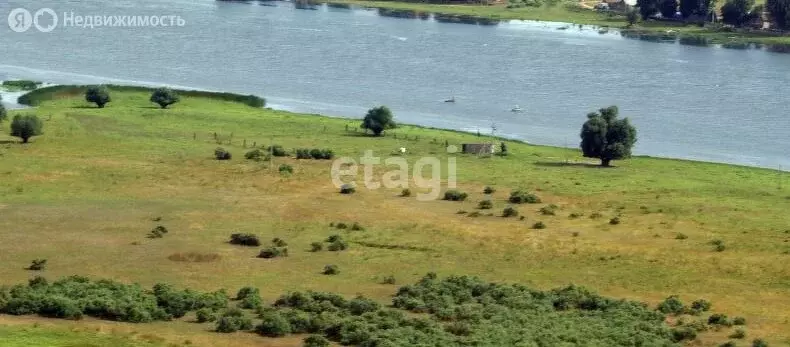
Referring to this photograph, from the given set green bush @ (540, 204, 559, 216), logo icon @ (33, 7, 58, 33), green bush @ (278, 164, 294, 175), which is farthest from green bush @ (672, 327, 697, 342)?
logo icon @ (33, 7, 58, 33)

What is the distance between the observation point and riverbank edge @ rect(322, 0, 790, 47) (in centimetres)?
13938

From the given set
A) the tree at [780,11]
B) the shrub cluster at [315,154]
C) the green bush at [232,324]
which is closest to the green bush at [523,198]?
the shrub cluster at [315,154]

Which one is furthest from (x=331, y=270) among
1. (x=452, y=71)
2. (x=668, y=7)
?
(x=668, y=7)

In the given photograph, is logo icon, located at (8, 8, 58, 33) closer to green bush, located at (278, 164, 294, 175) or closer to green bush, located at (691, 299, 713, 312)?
green bush, located at (278, 164, 294, 175)

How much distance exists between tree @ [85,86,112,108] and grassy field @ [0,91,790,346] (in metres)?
5.86

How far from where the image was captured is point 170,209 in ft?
191

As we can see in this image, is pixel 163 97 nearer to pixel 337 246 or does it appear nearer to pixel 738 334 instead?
pixel 337 246

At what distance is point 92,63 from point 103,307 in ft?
237

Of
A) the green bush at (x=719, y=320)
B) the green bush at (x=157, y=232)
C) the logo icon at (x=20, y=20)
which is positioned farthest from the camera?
the logo icon at (x=20, y=20)

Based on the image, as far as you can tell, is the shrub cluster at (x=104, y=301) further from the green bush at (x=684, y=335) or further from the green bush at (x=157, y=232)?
the green bush at (x=684, y=335)

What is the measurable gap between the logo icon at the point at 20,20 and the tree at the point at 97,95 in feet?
170

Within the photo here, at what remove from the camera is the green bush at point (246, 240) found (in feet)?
172

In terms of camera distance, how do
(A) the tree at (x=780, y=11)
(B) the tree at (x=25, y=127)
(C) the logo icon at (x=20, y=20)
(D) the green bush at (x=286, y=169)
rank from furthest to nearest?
(A) the tree at (x=780, y=11) → (C) the logo icon at (x=20, y=20) → (B) the tree at (x=25, y=127) → (D) the green bush at (x=286, y=169)

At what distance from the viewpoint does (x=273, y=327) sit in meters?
40.5
